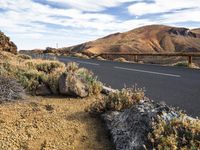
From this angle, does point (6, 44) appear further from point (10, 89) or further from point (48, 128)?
point (48, 128)

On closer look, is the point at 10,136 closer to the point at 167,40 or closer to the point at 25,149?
the point at 25,149

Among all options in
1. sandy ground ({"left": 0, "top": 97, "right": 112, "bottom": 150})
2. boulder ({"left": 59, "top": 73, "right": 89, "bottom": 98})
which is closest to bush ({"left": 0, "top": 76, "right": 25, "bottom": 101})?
sandy ground ({"left": 0, "top": 97, "right": 112, "bottom": 150})

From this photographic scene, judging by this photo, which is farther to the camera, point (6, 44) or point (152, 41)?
point (152, 41)

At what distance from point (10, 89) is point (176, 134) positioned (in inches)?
173

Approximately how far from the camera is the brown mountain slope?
123500 mm

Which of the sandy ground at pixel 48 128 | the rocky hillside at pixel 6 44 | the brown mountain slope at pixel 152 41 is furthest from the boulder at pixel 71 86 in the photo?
the brown mountain slope at pixel 152 41

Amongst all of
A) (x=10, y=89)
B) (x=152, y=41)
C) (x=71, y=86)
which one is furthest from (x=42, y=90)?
(x=152, y=41)

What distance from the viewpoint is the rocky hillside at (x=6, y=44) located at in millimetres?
22997

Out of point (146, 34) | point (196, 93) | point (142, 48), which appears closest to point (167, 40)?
point (146, 34)

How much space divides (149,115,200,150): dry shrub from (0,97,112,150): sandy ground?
1201 millimetres

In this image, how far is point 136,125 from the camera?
6469mm

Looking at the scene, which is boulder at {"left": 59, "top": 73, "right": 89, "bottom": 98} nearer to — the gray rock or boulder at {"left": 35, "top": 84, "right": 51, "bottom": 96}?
boulder at {"left": 35, "top": 84, "right": 51, "bottom": 96}

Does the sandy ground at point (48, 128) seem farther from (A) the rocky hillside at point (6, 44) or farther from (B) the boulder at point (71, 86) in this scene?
(A) the rocky hillside at point (6, 44)

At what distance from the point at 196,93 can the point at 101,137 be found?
5.82 m
